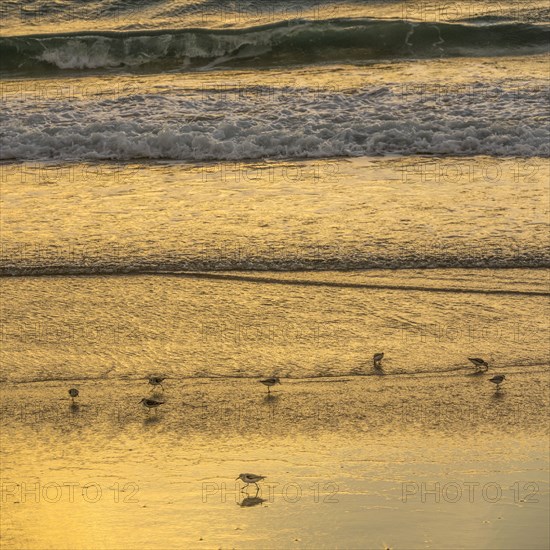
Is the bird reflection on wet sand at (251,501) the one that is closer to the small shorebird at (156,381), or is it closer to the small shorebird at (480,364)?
the small shorebird at (156,381)

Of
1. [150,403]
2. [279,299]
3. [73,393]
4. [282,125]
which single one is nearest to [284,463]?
[150,403]

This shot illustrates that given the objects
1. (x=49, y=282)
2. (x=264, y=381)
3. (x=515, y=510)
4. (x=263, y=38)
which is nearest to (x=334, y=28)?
(x=263, y=38)

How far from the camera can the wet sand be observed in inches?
181

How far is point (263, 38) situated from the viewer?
1797 cm

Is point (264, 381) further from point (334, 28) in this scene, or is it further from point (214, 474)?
point (334, 28)

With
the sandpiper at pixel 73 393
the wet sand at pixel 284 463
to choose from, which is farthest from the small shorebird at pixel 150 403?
the sandpiper at pixel 73 393

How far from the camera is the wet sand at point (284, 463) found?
459 cm

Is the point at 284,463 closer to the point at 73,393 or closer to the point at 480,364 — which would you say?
the point at 73,393

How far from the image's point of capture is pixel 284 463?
5.18 m

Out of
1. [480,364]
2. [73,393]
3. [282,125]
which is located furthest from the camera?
[282,125]

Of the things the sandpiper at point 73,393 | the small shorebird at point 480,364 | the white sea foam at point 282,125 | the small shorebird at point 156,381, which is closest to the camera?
the sandpiper at point 73,393

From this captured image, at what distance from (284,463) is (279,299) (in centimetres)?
223

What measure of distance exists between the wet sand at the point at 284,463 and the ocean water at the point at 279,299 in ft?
0.05

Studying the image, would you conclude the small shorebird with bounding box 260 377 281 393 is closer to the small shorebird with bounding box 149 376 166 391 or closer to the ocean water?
the ocean water
